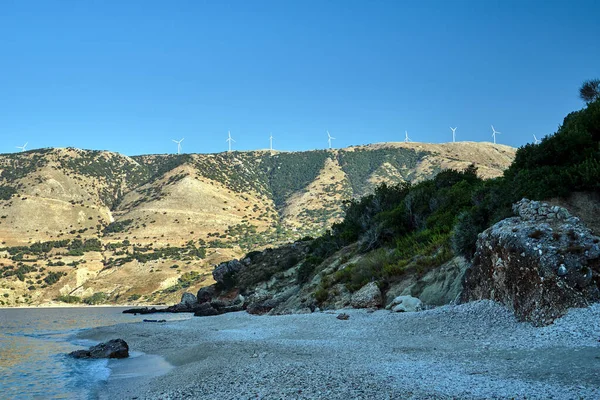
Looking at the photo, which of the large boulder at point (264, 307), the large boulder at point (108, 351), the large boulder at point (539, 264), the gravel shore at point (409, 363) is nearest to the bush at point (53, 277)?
the large boulder at point (264, 307)

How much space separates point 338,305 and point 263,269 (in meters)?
36.3

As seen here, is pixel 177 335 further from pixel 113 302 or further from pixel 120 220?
pixel 120 220

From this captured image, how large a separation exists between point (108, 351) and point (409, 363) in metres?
15.5

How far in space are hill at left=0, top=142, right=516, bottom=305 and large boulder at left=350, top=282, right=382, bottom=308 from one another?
76858 mm

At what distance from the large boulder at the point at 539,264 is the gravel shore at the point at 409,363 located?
51 cm

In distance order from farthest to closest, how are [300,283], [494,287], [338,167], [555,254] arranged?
[338,167]
[300,283]
[494,287]
[555,254]

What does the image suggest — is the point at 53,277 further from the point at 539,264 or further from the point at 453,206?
the point at 539,264

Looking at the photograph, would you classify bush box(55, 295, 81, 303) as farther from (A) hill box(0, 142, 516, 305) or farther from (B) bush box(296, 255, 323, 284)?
(B) bush box(296, 255, 323, 284)

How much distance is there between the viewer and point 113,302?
96.2m

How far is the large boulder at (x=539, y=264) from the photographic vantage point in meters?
12.3

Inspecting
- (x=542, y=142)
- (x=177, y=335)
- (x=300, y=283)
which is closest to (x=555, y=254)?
(x=542, y=142)

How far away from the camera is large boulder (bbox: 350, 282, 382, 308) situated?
77.2 ft

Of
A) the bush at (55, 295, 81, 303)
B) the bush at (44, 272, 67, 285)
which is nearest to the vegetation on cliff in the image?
the bush at (55, 295, 81, 303)

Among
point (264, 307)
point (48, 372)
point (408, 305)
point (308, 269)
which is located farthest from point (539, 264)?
point (308, 269)
